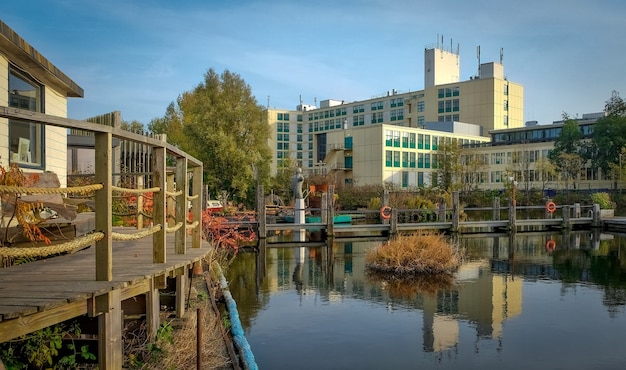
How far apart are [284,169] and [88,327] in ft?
171

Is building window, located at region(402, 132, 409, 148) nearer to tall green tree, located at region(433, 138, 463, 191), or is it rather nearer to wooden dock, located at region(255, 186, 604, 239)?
tall green tree, located at region(433, 138, 463, 191)

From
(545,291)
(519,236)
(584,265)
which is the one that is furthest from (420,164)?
(545,291)

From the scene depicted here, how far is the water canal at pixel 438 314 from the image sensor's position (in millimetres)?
9859

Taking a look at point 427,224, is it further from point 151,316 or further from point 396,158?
point 396,158

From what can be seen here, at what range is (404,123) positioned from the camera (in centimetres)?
8531

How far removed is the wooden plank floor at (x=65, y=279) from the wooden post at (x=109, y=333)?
0.11 meters

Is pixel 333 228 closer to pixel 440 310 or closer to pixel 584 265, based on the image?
pixel 584 265

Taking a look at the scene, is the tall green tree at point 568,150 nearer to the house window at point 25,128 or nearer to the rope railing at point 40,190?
the house window at point 25,128

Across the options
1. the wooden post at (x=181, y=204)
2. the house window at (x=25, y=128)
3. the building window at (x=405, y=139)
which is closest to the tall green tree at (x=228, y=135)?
the building window at (x=405, y=139)

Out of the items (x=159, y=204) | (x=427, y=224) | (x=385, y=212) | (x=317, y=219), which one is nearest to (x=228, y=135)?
(x=317, y=219)

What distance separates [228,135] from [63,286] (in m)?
37.5

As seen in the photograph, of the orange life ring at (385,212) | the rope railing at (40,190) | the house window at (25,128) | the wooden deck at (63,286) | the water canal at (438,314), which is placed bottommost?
the water canal at (438,314)

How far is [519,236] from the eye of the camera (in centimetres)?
3102

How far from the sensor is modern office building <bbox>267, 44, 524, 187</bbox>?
219ft
